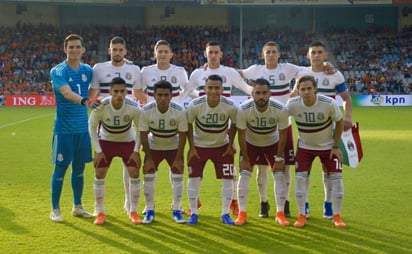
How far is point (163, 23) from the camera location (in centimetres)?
4062

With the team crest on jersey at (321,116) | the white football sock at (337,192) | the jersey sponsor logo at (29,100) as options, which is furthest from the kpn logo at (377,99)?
the team crest on jersey at (321,116)

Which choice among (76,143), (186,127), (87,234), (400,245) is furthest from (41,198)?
(400,245)

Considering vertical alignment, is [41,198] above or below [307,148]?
below

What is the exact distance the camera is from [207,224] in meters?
7.10

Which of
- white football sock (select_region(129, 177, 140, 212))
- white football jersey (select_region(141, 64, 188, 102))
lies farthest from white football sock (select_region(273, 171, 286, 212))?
white football jersey (select_region(141, 64, 188, 102))

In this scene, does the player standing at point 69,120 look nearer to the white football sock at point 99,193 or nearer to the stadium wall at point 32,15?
the white football sock at point 99,193

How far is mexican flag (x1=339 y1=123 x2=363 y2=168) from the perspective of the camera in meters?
7.34

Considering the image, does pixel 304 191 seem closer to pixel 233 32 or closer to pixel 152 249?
pixel 152 249

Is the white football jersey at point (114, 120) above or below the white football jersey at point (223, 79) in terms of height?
below

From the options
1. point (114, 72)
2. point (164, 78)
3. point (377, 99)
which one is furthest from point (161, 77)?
point (377, 99)

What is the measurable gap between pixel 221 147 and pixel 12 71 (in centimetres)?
3126

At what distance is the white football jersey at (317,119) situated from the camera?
6.87 metres

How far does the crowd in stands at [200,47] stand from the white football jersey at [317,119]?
28752 mm

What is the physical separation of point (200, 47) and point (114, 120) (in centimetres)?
3263
